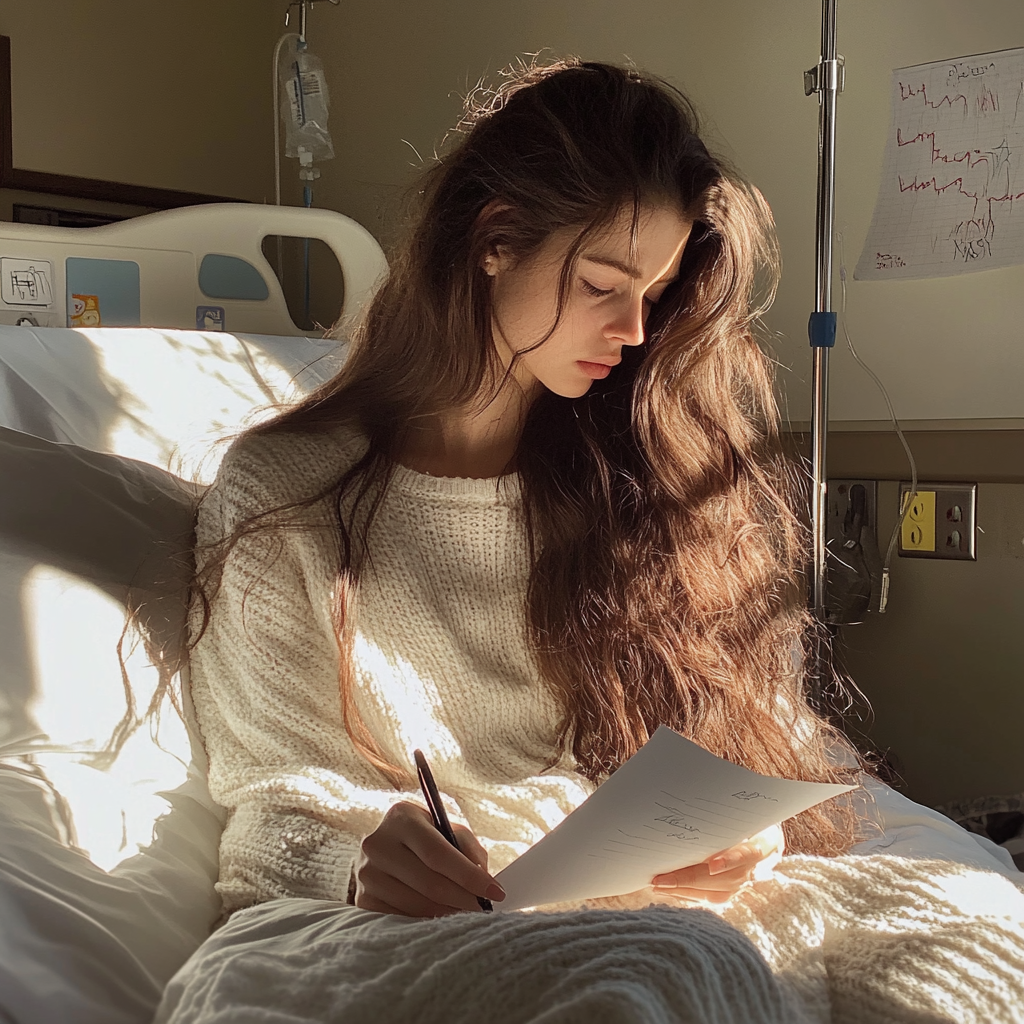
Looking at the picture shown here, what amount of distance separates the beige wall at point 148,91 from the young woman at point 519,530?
136cm

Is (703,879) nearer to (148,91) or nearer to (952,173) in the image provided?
(952,173)

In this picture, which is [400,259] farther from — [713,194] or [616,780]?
[616,780]

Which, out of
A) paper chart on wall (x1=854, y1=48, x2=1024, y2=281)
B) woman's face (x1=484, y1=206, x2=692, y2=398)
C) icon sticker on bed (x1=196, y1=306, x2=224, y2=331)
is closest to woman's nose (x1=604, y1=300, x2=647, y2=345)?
woman's face (x1=484, y1=206, x2=692, y2=398)

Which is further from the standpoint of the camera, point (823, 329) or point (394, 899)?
point (823, 329)

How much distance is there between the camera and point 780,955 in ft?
2.56

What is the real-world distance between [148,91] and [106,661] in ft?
5.61

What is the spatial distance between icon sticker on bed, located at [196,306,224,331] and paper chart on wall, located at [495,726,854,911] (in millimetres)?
1442

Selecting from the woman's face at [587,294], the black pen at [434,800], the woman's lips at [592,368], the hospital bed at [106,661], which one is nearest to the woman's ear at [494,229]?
the woman's face at [587,294]

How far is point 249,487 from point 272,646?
0.17 meters

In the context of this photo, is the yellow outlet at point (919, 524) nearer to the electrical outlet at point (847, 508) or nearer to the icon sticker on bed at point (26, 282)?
the electrical outlet at point (847, 508)

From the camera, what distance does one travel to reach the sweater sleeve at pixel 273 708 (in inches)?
34.1

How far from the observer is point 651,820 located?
71 cm

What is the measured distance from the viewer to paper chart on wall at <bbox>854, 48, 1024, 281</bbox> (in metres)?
1.47

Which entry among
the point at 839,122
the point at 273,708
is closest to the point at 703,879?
the point at 273,708
